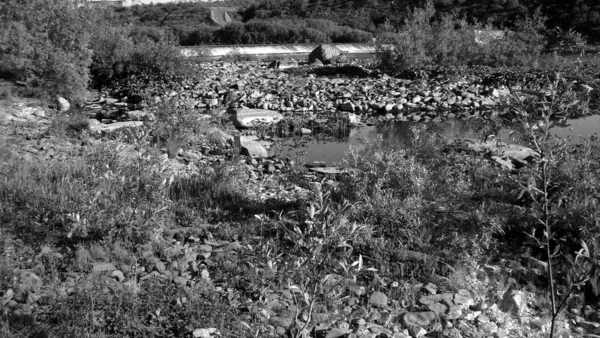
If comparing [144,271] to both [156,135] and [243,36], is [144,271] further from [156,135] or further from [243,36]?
[243,36]

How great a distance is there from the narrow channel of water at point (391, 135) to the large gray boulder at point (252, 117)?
5.70 feet

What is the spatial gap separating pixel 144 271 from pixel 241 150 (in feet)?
15.9

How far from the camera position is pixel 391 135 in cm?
1217

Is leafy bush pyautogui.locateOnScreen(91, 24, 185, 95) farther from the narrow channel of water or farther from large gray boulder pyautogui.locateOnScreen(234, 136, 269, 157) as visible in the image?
large gray boulder pyautogui.locateOnScreen(234, 136, 269, 157)

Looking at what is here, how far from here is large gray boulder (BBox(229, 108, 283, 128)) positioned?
12539 millimetres

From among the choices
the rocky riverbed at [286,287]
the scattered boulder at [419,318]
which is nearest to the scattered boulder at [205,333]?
the rocky riverbed at [286,287]

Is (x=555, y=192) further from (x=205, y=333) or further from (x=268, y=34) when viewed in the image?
(x=268, y=34)

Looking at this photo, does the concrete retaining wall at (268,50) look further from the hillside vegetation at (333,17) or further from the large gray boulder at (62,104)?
→ the large gray boulder at (62,104)

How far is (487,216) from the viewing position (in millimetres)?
5109

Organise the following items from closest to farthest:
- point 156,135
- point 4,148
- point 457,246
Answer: point 457,246
point 4,148
point 156,135

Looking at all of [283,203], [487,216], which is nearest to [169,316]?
[283,203]

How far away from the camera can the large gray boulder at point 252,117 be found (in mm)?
12539

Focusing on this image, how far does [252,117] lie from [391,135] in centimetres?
327

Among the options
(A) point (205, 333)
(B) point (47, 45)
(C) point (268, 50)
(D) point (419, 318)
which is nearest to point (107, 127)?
(B) point (47, 45)
